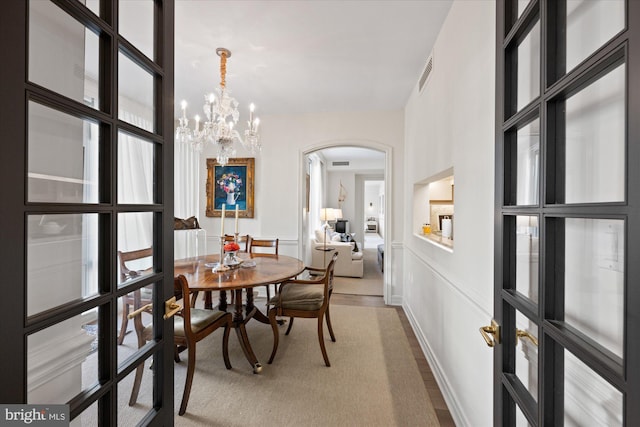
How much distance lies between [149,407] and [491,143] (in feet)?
5.82

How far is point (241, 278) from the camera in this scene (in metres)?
2.18

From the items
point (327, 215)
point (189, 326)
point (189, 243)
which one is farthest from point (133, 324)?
point (327, 215)

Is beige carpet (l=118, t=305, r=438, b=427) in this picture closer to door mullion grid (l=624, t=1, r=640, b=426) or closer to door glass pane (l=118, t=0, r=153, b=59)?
door mullion grid (l=624, t=1, r=640, b=426)

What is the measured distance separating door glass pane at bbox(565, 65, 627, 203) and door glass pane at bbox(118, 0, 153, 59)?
1.17m

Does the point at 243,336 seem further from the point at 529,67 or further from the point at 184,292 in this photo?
the point at 529,67

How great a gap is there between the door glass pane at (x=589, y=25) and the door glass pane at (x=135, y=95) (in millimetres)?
1151

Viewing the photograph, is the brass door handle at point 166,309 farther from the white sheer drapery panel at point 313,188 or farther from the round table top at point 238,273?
the white sheer drapery panel at point 313,188

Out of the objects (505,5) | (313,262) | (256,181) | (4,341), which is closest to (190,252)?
(256,181)

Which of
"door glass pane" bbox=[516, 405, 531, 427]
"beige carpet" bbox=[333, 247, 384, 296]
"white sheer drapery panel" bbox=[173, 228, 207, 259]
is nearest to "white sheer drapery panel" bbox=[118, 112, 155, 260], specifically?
"door glass pane" bbox=[516, 405, 531, 427]

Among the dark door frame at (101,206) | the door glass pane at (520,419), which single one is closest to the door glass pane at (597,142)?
the door glass pane at (520,419)

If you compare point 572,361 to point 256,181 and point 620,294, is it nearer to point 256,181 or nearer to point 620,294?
point 620,294

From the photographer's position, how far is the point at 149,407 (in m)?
0.91

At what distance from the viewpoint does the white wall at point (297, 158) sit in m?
4.01

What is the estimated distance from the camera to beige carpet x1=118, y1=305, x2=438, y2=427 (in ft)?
5.74
